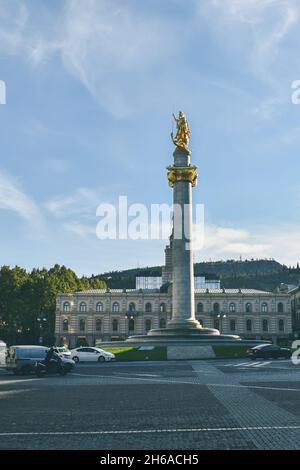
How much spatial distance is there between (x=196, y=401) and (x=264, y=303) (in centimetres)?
9834

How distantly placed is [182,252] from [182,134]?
1569cm

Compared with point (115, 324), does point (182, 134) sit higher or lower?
higher

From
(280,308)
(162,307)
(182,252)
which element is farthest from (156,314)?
(182,252)

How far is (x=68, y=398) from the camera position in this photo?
A: 20.0 metres

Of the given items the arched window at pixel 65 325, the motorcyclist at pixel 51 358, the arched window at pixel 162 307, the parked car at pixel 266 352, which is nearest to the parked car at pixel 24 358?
the motorcyclist at pixel 51 358

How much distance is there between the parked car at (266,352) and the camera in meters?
50.3

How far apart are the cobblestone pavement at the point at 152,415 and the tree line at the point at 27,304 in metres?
73.9

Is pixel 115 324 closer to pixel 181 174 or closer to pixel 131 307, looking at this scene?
pixel 131 307

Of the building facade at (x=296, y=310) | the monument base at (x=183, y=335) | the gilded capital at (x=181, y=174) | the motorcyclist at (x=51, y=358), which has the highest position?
the gilded capital at (x=181, y=174)

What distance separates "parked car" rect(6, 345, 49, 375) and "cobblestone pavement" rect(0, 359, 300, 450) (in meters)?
7.74

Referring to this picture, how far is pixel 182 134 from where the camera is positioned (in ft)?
227

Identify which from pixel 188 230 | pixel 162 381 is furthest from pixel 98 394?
pixel 188 230

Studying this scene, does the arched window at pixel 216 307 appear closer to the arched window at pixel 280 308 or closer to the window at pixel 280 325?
the arched window at pixel 280 308
